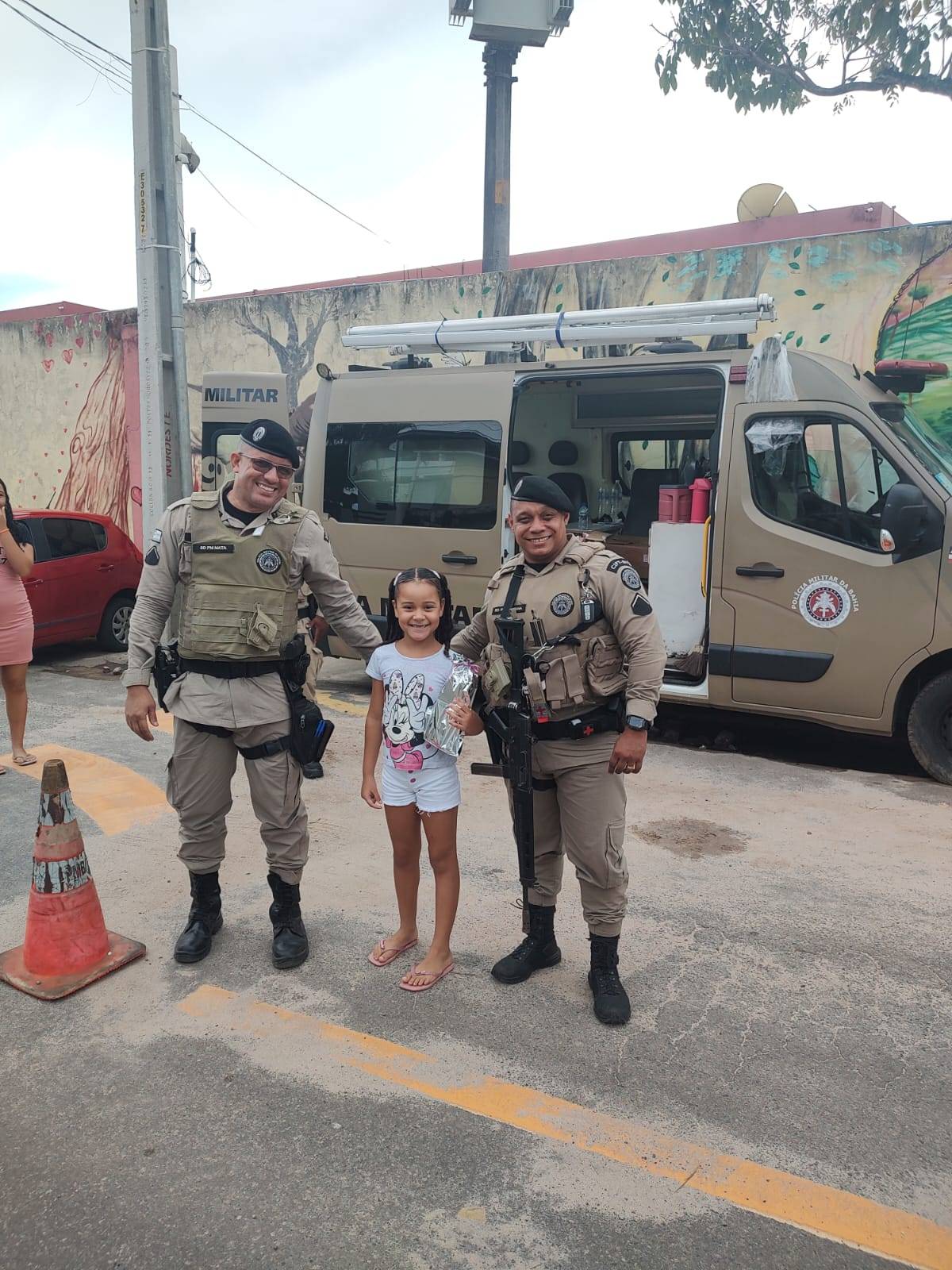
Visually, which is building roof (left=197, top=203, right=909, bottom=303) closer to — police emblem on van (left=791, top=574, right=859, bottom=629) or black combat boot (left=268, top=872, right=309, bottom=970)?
police emblem on van (left=791, top=574, right=859, bottom=629)

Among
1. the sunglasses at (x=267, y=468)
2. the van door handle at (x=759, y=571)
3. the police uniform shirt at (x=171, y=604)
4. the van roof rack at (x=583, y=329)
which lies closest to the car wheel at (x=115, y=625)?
the van roof rack at (x=583, y=329)

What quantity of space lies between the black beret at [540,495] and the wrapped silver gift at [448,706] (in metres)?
0.55

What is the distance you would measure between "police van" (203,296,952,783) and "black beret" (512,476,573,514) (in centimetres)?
271

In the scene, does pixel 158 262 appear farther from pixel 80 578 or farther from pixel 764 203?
pixel 764 203

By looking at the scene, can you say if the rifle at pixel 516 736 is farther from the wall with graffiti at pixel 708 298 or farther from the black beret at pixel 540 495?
the wall with graffiti at pixel 708 298

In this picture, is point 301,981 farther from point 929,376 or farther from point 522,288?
point 522,288

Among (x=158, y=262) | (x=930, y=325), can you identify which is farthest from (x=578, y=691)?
(x=930, y=325)

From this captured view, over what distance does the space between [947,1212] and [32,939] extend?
9.03 ft

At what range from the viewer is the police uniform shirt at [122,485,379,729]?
3.15 meters

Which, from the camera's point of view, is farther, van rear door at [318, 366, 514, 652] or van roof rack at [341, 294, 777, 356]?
van rear door at [318, 366, 514, 652]

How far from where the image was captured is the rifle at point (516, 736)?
2854mm

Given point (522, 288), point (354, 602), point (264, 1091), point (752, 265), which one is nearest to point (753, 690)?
point (354, 602)

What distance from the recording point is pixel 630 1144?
2352 mm

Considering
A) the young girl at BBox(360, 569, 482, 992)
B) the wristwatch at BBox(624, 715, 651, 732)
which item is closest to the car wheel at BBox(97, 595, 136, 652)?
the young girl at BBox(360, 569, 482, 992)
